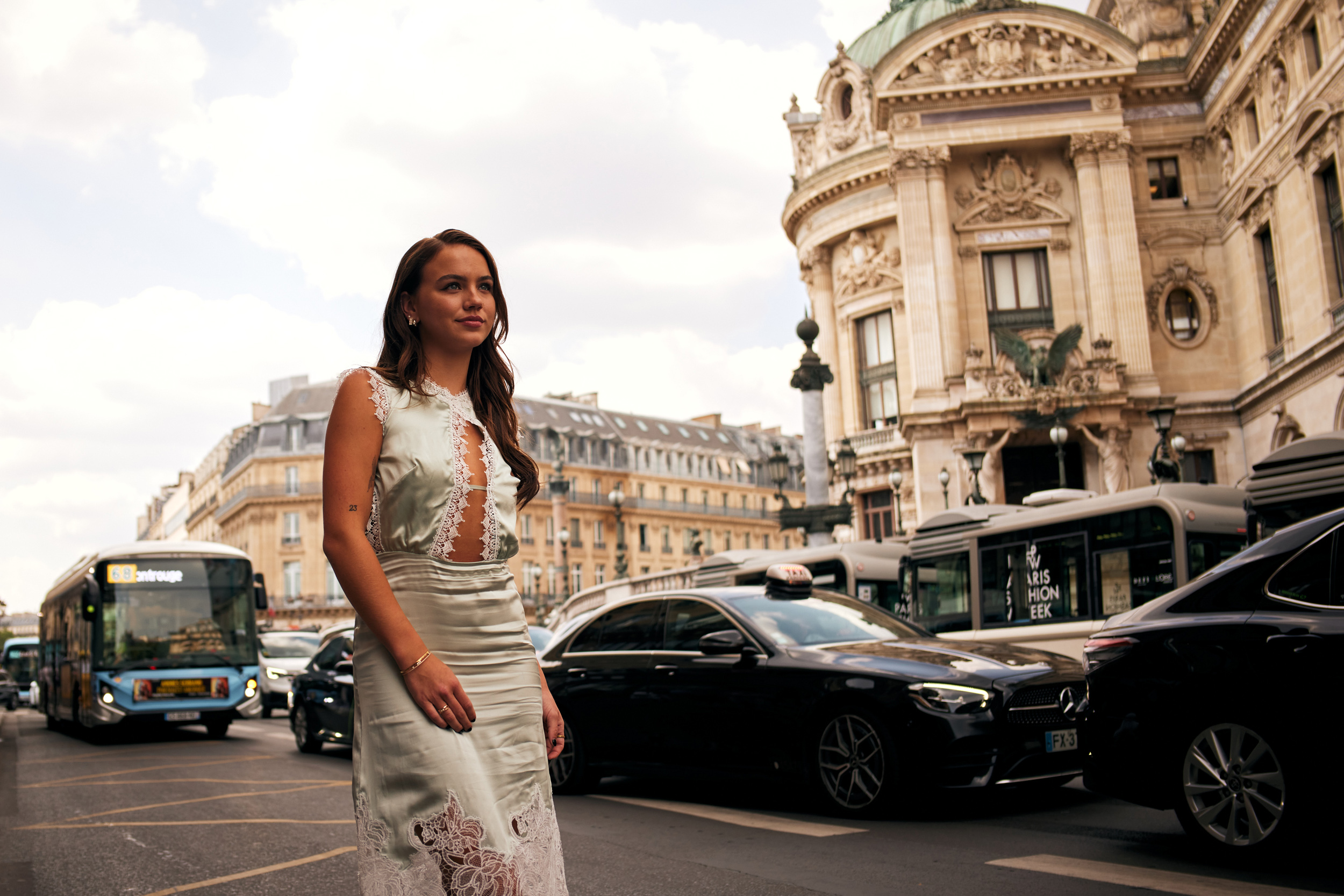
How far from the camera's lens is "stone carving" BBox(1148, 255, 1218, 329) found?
41219mm

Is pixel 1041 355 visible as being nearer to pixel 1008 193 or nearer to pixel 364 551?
pixel 1008 193

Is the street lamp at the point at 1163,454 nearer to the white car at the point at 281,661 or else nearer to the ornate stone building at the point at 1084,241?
the ornate stone building at the point at 1084,241

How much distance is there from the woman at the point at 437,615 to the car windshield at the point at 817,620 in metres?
5.68

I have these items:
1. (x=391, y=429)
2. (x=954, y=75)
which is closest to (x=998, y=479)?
(x=954, y=75)

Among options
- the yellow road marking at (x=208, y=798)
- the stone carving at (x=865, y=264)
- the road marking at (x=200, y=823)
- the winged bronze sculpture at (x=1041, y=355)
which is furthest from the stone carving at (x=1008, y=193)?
the road marking at (x=200, y=823)

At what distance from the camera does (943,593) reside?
19109 mm

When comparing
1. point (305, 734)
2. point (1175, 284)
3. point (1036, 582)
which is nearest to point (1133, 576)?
point (1036, 582)

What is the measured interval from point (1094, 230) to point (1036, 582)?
27.4m

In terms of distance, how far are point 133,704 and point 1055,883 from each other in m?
15.2

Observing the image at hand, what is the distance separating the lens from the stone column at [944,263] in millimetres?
41781

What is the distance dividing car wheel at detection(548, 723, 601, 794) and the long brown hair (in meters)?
6.72

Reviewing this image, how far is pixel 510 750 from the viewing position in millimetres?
2572

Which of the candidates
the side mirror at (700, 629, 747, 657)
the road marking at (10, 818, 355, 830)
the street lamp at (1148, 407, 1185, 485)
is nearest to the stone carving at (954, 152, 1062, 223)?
the street lamp at (1148, 407, 1185, 485)

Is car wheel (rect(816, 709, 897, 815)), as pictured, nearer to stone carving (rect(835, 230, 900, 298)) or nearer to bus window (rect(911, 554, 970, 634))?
bus window (rect(911, 554, 970, 634))
